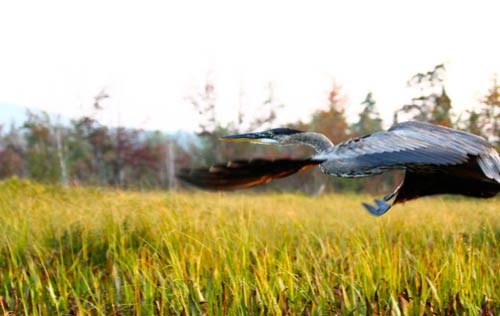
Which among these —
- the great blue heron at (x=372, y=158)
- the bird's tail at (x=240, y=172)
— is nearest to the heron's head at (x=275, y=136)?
the great blue heron at (x=372, y=158)

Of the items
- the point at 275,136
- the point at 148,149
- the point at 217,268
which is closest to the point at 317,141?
the point at 275,136

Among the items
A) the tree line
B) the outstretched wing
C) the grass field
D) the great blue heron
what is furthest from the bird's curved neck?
the tree line

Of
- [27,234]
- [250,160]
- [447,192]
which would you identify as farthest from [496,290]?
[27,234]

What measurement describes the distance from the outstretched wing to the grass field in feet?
2.95

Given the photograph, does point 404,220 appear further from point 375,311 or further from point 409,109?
point 409,109

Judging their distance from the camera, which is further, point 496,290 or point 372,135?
point 496,290

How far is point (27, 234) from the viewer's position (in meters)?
4.17

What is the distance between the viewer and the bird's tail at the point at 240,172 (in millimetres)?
1500

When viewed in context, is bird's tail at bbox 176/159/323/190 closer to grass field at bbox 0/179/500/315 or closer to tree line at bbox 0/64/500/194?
grass field at bbox 0/179/500/315

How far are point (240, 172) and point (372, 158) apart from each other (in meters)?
0.38

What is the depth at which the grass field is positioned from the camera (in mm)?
2561

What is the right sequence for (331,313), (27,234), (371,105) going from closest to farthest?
1. (331,313)
2. (27,234)
3. (371,105)

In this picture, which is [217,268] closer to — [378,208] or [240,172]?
[378,208]

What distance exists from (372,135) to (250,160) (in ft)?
1.21
